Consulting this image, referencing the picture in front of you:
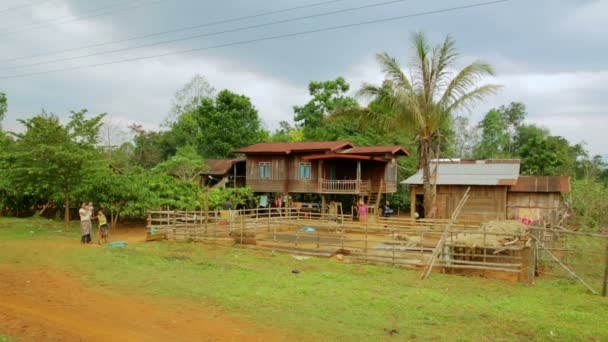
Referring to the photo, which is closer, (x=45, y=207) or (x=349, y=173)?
(x=45, y=207)

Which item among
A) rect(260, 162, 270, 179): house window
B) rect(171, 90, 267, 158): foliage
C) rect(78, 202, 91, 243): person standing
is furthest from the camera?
rect(171, 90, 267, 158): foliage

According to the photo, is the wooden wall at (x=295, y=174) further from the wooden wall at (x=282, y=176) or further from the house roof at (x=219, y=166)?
the house roof at (x=219, y=166)

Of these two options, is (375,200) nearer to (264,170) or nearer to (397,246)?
(264,170)

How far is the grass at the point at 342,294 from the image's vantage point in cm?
771

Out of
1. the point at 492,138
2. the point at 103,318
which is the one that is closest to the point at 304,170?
the point at 103,318

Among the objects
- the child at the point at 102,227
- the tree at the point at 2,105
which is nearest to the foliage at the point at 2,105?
the tree at the point at 2,105

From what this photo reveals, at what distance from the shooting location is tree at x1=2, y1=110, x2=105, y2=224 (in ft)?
66.5

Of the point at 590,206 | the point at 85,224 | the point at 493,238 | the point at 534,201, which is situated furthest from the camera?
the point at 534,201

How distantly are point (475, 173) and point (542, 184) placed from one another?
3529 millimetres

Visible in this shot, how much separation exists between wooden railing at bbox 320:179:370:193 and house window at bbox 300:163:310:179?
160cm

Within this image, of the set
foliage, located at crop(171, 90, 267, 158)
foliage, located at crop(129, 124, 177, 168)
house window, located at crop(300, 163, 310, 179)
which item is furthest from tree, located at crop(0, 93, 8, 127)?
house window, located at crop(300, 163, 310, 179)

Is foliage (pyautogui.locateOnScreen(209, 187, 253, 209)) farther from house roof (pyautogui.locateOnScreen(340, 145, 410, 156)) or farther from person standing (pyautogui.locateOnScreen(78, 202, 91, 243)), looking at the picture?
person standing (pyautogui.locateOnScreen(78, 202, 91, 243))

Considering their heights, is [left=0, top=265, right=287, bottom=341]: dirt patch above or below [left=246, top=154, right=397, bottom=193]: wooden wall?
below

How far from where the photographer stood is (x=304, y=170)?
32906 millimetres
